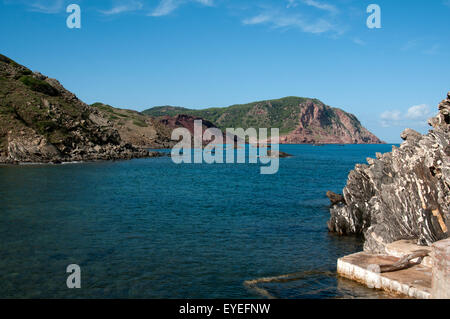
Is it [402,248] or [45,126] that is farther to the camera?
[45,126]

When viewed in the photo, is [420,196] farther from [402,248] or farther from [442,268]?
[442,268]

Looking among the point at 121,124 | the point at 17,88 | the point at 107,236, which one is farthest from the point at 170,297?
the point at 121,124

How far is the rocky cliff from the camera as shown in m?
80.2

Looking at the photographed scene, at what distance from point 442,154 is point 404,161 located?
3.64 meters

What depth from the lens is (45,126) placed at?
8838cm

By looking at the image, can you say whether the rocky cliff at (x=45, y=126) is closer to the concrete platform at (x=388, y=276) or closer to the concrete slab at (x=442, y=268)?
the concrete platform at (x=388, y=276)

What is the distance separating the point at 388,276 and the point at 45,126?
89345mm

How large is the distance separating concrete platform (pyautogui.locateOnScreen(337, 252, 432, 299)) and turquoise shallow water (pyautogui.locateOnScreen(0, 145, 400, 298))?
19.2 inches

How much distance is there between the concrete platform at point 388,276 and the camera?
496 inches

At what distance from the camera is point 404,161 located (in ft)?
65.5

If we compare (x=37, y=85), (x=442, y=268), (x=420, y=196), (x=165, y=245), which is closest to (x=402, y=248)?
(x=420, y=196)
